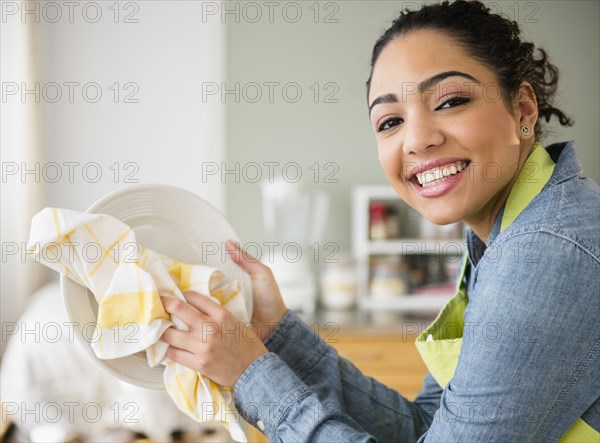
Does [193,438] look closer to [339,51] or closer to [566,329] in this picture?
[566,329]

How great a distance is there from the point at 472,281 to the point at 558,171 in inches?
7.9

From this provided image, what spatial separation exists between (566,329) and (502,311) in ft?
0.21

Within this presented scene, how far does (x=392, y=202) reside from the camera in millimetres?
2645

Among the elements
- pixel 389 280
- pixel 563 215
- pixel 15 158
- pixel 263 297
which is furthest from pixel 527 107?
pixel 15 158

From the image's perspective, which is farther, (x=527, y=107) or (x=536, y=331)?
(x=527, y=107)

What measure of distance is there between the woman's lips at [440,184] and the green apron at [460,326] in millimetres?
67

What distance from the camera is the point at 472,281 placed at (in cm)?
89

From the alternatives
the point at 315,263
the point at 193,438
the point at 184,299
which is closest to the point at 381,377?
the point at 315,263

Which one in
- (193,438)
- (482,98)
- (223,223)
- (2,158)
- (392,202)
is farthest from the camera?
(392,202)

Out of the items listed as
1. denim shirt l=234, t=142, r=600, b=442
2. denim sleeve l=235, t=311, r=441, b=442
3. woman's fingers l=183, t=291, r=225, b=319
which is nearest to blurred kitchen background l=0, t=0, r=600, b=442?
denim sleeve l=235, t=311, r=441, b=442

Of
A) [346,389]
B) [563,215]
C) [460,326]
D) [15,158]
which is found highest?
[563,215]

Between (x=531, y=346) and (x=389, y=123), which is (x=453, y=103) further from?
(x=531, y=346)

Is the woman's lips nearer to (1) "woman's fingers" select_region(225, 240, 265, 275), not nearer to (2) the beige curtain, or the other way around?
(1) "woman's fingers" select_region(225, 240, 265, 275)

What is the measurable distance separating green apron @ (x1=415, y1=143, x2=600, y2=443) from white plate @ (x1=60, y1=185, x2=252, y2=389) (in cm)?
27
